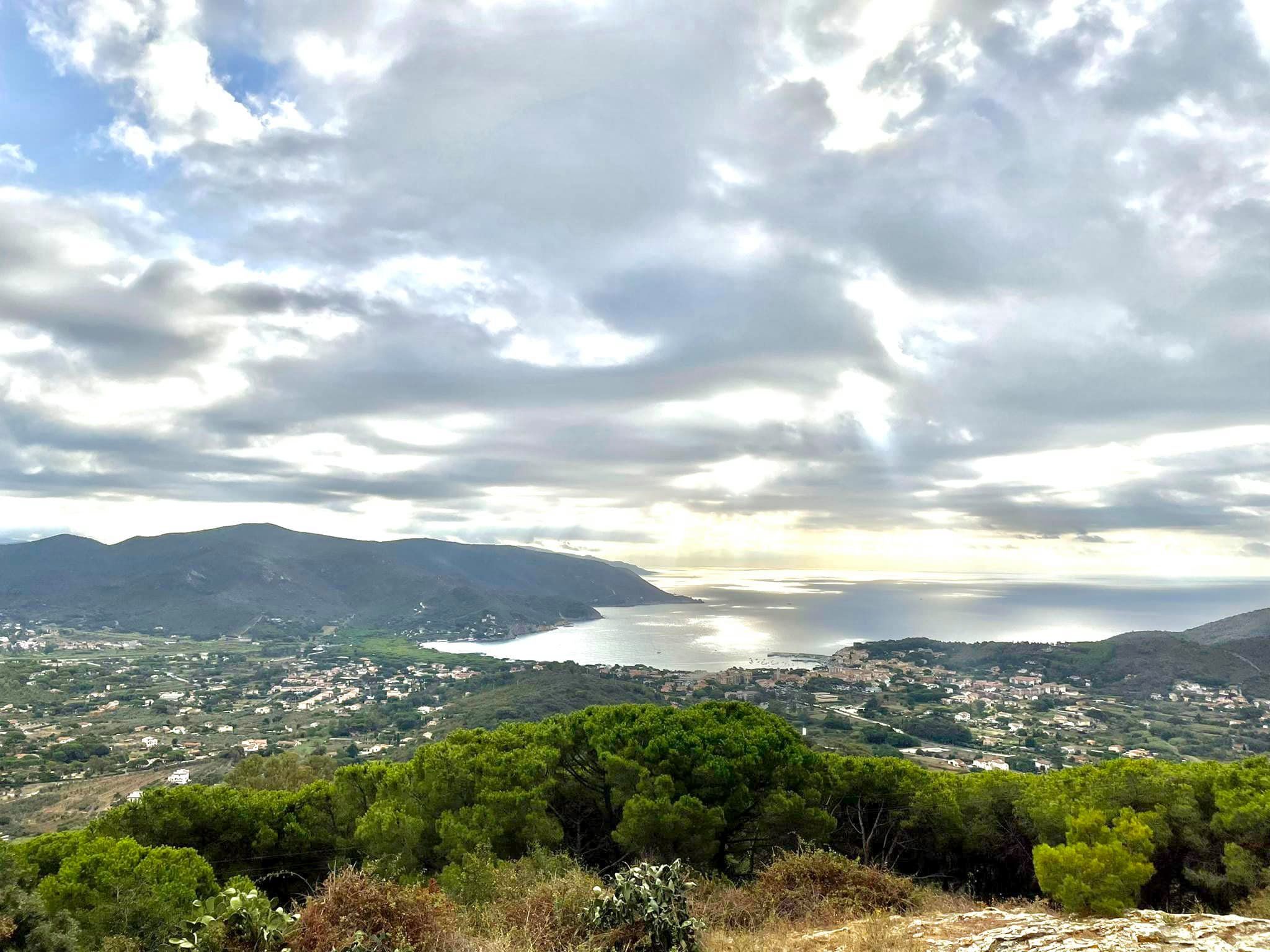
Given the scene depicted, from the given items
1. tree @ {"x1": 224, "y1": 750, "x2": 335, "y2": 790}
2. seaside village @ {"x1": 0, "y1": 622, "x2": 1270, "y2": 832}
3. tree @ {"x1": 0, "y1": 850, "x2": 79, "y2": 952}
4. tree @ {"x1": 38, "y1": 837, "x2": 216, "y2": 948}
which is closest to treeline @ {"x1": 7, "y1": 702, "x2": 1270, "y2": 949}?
tree @ {"x1": 38, "y1": 837, "x2": 216, "y2": 948}

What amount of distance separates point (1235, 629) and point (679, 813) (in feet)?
456

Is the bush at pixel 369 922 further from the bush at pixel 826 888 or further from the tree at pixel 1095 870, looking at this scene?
the tree at pixel 1095 870

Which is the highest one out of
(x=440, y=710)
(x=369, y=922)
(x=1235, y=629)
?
(x=369, y=922)

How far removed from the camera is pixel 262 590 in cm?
18912

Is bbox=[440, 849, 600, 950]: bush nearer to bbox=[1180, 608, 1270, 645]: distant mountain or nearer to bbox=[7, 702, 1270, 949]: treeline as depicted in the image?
bbox=[7, 702, 1270, 949]: treeline

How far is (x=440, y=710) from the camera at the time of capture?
70.1 m

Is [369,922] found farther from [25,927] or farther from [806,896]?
[806,896]

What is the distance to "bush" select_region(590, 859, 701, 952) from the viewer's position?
18.6 ft

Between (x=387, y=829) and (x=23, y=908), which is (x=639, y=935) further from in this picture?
(x=387, y=829)

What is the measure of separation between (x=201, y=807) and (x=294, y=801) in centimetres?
194

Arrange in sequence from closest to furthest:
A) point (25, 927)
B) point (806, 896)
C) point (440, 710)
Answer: point (25, 927) < point (806, 896) < point (440, 710)

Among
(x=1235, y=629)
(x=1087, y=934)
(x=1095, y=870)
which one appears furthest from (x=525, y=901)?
(x=1235, y=629)

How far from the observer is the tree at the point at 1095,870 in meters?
7.50

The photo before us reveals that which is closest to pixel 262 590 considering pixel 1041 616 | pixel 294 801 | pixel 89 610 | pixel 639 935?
pixel 89 610
